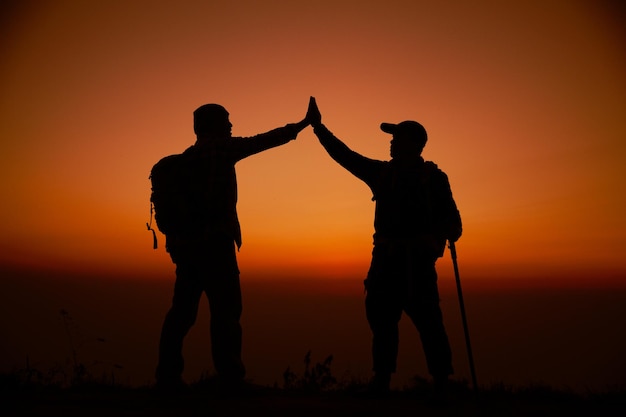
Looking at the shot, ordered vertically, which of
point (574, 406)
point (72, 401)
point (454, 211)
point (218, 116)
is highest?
point (218, 116)

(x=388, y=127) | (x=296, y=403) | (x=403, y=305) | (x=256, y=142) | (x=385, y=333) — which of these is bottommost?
(x=296, y=403)

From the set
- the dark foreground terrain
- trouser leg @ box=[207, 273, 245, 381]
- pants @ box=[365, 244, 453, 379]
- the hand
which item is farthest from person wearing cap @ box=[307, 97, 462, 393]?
trouser leg @ box=[207, 273, 245, 381]

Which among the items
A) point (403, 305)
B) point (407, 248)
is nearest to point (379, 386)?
point (403, 305)

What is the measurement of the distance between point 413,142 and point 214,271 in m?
2.54

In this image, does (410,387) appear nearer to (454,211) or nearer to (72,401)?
(454,211)

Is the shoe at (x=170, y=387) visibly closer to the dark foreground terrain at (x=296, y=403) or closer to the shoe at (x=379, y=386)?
the dark foreground terrain at (x=296, y=403)

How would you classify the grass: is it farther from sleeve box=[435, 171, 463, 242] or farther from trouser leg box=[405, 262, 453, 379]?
sleeve box=[435, 171, 463, 242]

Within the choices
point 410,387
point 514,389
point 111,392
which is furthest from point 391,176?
point 111,392

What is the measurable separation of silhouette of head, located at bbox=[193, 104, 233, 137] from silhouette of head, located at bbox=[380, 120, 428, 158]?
6.04 feet

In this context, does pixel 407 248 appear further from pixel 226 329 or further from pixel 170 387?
pixel 170 387

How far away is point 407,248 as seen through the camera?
5930mm

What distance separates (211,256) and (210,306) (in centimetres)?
51

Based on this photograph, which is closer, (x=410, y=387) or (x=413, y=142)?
(x=413, y=142)

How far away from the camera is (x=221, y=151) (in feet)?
19.6
